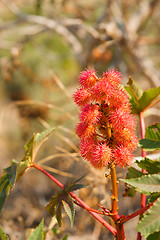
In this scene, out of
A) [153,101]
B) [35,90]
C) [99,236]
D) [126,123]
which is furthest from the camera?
[35,90]

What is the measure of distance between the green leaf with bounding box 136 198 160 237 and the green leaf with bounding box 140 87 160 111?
0.92 feet

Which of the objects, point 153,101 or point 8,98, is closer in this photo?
point 153,101

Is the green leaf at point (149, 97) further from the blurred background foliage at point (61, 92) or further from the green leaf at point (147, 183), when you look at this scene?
the green leaf at point (147, 183)

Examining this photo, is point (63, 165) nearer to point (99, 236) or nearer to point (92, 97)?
point (99, 236)

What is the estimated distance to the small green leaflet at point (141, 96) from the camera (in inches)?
23.1

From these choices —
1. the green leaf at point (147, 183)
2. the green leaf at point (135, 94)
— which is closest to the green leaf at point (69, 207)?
the green leaf at point (147, 183)

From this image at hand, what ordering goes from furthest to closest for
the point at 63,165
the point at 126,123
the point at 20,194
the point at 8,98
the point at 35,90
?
the point at 35,90, the point at 8,98, the point at 63,165, the point at 20,194, the point at 126,123

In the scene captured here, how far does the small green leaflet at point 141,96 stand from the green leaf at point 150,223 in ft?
0.92

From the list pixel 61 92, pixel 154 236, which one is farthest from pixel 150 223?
pixel 61 92

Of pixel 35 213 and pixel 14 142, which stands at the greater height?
pixel 14 142

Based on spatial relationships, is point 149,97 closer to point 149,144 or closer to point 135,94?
point 135,94

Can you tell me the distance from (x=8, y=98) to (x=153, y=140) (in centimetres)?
271

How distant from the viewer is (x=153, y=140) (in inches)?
19.2

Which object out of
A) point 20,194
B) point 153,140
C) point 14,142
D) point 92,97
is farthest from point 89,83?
point 14,142
